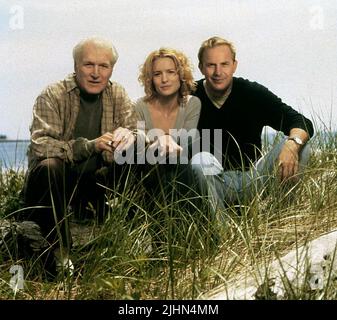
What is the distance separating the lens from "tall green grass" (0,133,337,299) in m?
3.91

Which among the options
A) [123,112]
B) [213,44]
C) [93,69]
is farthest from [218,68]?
[93,69]

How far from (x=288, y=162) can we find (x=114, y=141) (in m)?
1.14

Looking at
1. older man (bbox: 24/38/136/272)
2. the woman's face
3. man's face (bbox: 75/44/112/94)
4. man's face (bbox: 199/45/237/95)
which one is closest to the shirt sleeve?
older man (bbox: 24/38/136/272)

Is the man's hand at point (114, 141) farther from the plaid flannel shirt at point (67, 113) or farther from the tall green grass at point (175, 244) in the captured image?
the tall green grass at point (175, 244)

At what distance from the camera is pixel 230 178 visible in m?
4.72

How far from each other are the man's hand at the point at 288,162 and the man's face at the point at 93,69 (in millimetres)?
1185

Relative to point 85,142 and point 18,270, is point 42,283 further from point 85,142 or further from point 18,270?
point 85,142

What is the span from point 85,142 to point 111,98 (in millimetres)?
338

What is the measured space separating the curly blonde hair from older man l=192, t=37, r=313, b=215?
0.12 meters

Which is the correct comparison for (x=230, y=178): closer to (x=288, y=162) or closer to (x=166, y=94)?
(x=288, y=162)

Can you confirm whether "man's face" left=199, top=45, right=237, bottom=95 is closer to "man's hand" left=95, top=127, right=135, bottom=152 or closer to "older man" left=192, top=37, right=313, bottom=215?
"older man" left=192, top=37, right=313, bottom=215

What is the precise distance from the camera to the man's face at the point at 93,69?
4.58m

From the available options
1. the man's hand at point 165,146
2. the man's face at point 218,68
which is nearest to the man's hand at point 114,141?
the man's hand at point 165,146
